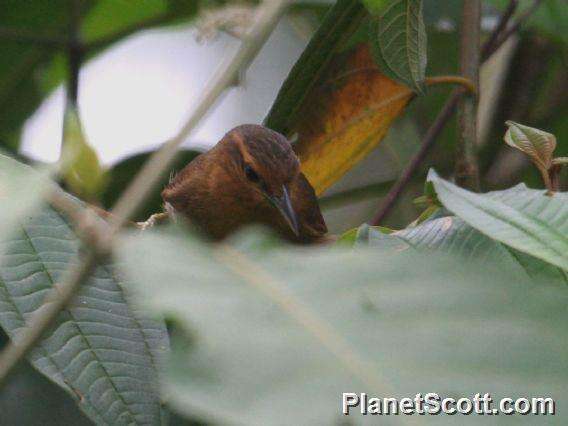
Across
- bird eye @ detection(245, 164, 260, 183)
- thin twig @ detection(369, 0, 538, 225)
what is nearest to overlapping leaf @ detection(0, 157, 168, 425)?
thin twig @ detection(369, 0, 538, 225)

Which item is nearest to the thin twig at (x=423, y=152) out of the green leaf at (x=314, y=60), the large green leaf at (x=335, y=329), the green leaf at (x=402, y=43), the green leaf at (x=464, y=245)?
the green leaf at (x=314, y=60)

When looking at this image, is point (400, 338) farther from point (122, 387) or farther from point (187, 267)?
point (122, 387)

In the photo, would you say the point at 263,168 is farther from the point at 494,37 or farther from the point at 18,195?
the point at 18,195

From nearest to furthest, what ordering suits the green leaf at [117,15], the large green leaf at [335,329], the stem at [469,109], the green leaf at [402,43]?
the large green leaf at [335,329]
the green leaf at [402,43]
the stem at [469,109]
the green leaf at [117,15]

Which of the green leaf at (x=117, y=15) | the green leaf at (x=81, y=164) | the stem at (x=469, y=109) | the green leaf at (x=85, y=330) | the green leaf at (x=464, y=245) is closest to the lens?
the green leaf at (x=81, y=164)

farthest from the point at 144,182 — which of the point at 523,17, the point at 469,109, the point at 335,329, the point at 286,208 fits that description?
the point at 523,17

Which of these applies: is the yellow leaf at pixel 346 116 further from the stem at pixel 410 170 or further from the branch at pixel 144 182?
the branch at pixel 144 182
